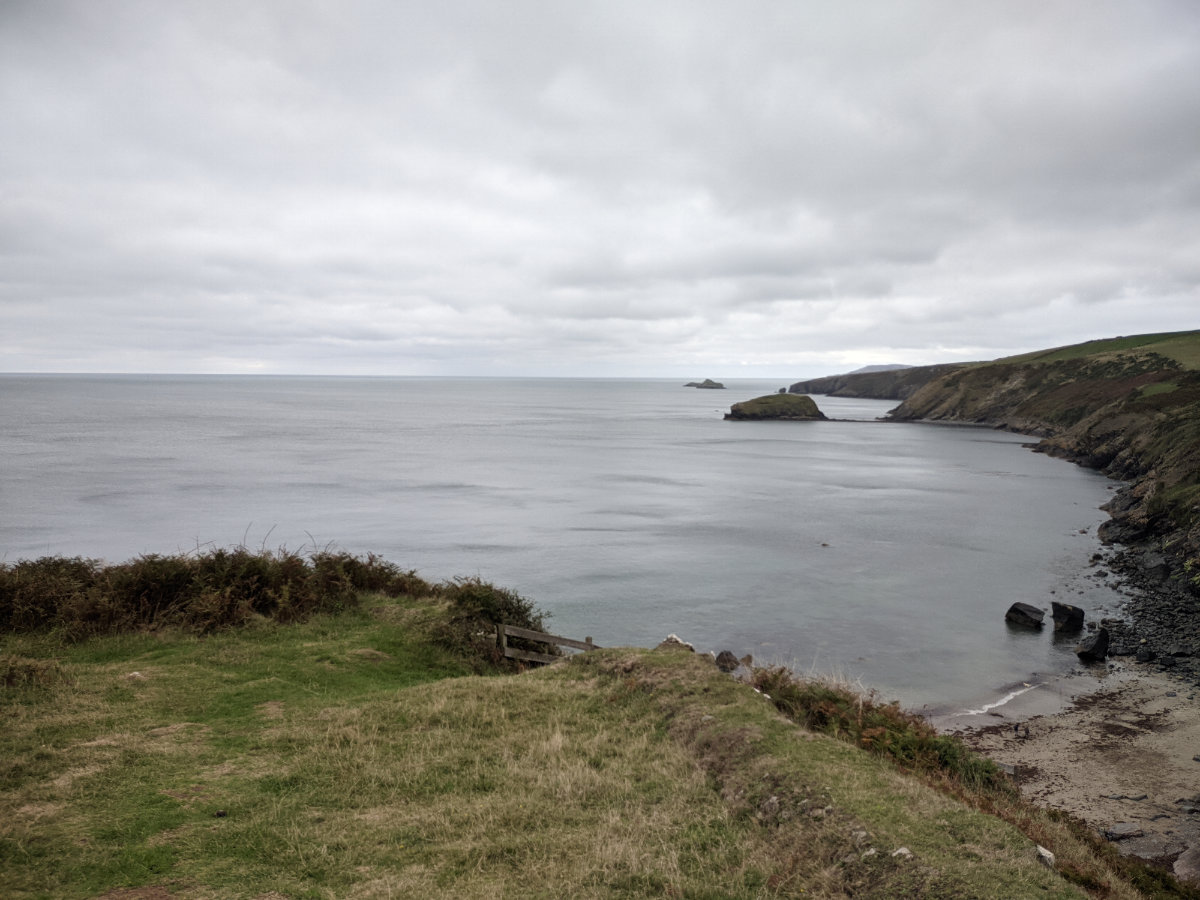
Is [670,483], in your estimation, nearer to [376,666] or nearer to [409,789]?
[376,666]

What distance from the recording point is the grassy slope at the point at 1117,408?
4066 centimetres

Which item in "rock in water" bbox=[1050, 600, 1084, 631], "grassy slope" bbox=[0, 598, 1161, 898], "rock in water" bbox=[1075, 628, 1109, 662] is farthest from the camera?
"rock in water" bbox=[1050, 600, 1084, 631]

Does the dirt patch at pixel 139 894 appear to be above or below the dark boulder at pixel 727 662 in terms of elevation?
above

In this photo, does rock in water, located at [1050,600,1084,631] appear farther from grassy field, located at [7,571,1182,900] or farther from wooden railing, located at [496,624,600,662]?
wooden railing, located at [496,624,600,662]

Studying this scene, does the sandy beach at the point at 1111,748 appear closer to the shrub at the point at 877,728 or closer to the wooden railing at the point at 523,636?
the shrub at the point at 877,728

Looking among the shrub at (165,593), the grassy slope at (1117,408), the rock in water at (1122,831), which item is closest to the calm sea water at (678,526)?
the grassy slope at (1117,408)

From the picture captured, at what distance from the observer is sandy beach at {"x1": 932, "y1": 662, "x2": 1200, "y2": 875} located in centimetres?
1382

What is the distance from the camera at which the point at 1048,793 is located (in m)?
15.1

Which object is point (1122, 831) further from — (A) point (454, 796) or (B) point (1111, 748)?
(A) point (454, 796)

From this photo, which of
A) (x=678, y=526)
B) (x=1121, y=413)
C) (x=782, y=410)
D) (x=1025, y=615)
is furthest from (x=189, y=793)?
(x=782, y=410)

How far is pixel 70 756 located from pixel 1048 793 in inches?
688

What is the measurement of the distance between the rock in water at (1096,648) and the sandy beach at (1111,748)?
0.60 m

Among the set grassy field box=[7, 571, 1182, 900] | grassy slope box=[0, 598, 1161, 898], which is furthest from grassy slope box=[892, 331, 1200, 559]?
grassy slope box=[0, 598, 1161, 898]

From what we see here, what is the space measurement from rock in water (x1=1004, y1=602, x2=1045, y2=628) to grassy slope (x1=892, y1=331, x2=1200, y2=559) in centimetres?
1078
